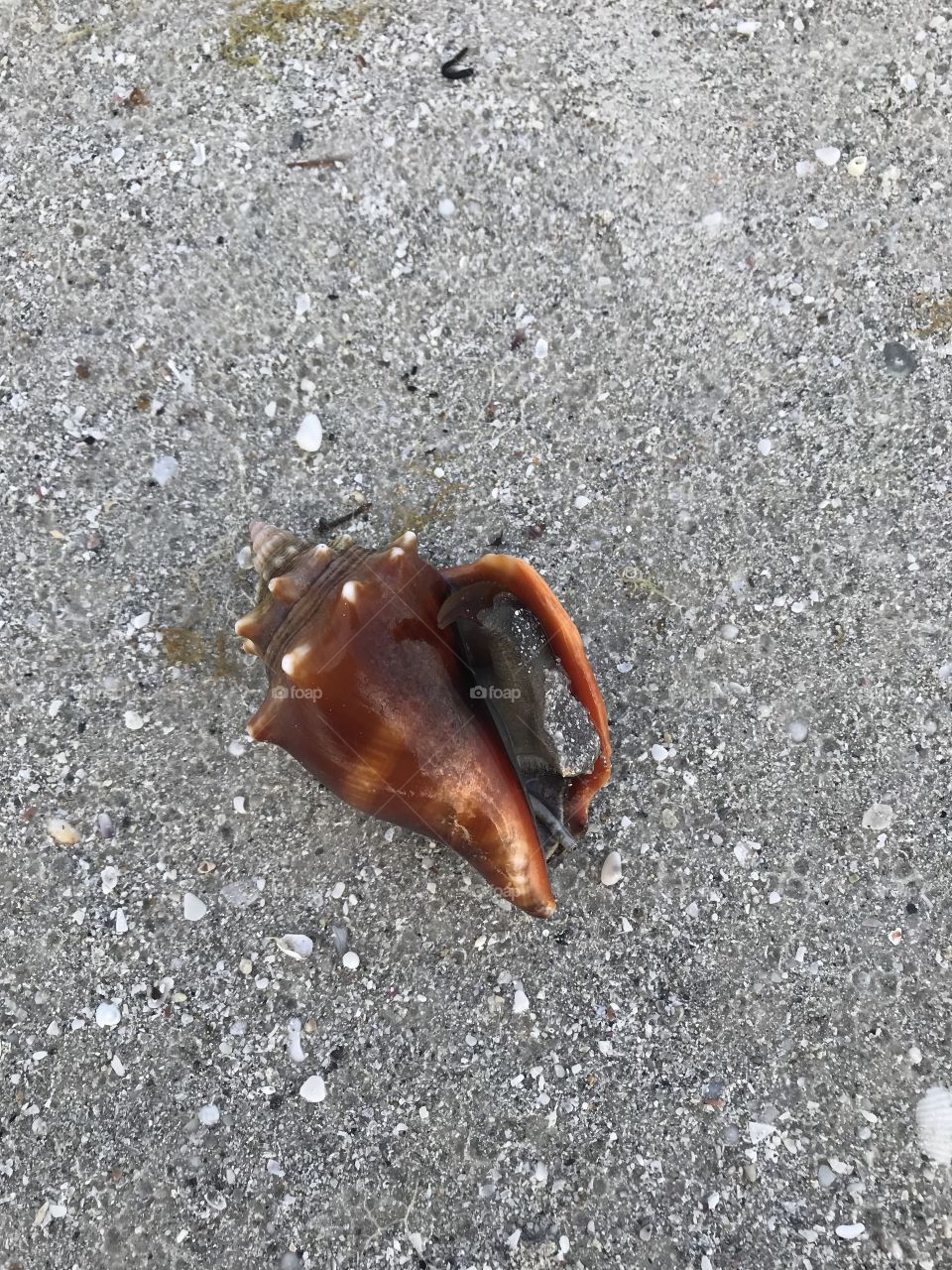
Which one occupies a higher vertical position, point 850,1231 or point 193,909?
point 193,909

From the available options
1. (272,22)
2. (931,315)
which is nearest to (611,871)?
(931,315)

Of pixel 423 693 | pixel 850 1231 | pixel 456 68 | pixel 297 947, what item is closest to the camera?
pixel 423 693

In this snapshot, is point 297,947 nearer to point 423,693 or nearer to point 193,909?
point 193,909

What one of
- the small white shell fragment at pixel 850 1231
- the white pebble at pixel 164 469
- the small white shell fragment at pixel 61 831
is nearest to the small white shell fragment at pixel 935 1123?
the small white shell fragment at pixel 850 1231

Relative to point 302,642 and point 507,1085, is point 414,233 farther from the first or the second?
point 507,1085

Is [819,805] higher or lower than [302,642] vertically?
lower

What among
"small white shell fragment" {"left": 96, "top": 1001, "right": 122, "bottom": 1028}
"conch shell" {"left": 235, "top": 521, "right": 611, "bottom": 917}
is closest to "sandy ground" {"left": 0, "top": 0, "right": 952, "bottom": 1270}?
"small white shell fragment" {"left": 96, "top": 1001, "right": 122, "bottom": 1028}

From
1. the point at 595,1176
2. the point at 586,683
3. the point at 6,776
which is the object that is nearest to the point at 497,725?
the point at 586,683
